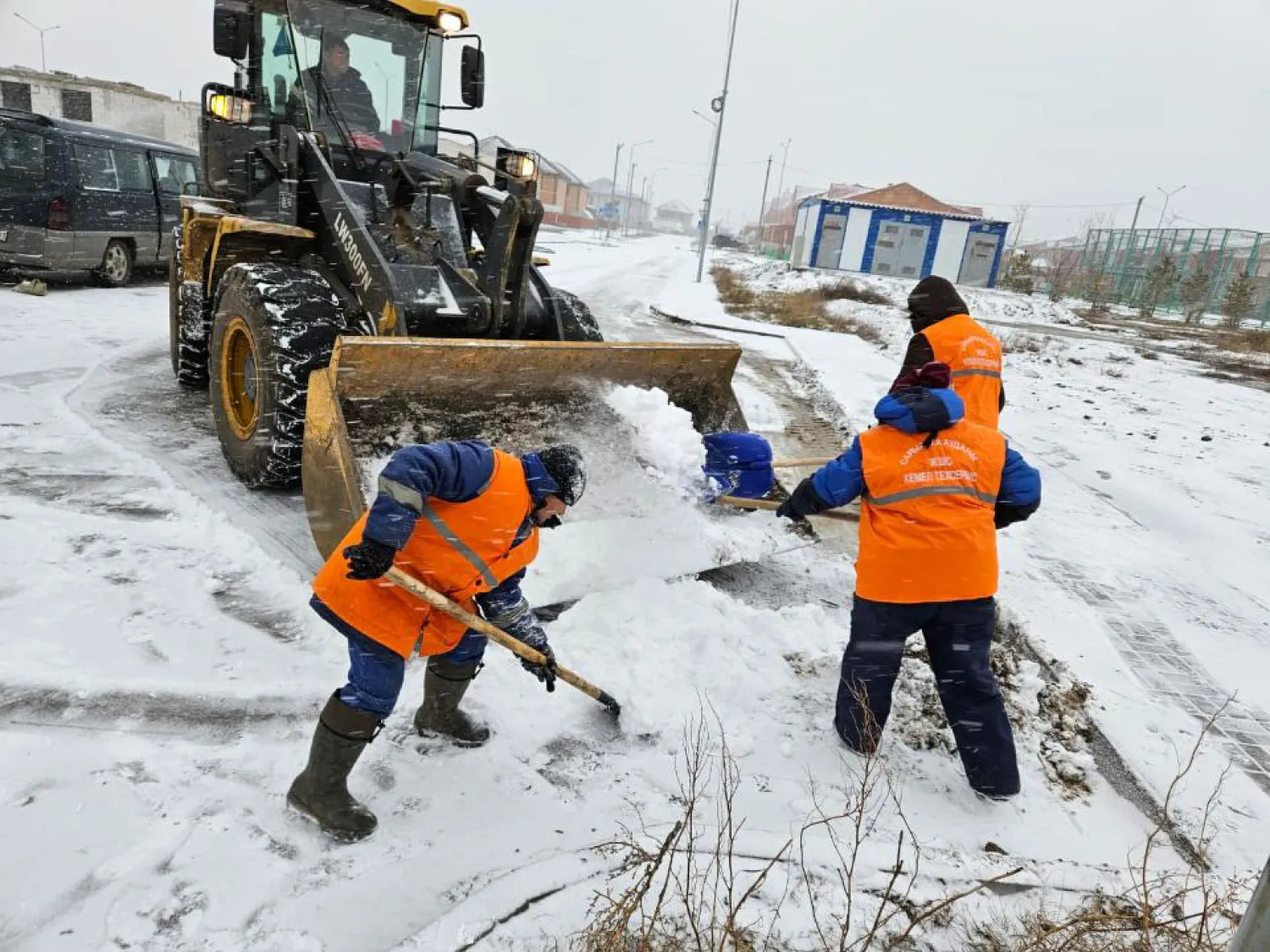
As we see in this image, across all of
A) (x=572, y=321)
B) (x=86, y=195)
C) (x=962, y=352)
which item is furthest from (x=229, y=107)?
(x=86, y=195)

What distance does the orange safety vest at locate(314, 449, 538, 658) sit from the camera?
7.14 ft

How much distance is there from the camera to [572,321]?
525cm

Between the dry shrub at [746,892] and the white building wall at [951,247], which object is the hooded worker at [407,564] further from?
the white building wall at [951,247]

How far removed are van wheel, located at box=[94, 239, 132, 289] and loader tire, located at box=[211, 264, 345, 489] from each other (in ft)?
24.1

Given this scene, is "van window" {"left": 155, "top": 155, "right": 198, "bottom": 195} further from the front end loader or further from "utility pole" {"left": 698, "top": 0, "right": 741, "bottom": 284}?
"utility pole" {"left": 698, "top": 0, "right": 741, "bottom": 284}

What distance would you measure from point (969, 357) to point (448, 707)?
2.91 metres

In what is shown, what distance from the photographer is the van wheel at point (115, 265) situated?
33.2 feet

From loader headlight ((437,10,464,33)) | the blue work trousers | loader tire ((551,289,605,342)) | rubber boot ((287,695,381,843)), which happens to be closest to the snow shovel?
rubber boot ((287,695,381,843))

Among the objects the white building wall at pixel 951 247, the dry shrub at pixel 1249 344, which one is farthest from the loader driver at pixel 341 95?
the white building wall at pixel 951 247

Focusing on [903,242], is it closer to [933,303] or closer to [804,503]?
[933,303]

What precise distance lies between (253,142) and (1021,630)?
5630mm

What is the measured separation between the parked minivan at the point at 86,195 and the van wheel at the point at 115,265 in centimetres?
1

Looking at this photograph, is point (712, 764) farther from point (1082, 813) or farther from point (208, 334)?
point (208, 334)

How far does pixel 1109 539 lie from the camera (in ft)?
17.1
